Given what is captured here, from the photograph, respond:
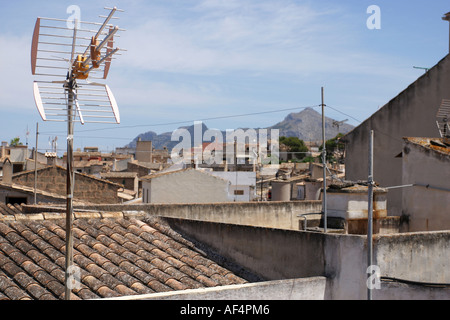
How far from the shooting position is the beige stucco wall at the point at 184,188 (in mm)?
27453

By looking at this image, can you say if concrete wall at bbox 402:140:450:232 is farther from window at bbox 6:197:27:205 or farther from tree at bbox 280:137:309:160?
tree at bbox 280:137:309:160

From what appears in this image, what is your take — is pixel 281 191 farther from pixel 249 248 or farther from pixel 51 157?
pixel 51 157

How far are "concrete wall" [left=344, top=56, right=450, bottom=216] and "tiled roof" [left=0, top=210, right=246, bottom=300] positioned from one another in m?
10.7

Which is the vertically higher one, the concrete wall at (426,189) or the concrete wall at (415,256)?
the concrete wall at (426,189)

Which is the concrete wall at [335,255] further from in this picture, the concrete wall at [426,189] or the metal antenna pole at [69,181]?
the metal antenna pole at [69,181]

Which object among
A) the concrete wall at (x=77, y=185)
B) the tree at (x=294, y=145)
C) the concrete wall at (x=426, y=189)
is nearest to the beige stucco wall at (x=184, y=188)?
the concrete wall at (x=77, y=185)

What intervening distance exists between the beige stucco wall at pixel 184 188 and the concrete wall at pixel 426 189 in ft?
51.9

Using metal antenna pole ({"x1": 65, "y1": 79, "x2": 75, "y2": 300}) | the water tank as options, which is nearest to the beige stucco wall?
the water tank

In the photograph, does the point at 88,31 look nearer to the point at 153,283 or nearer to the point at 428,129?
the point at 153,283

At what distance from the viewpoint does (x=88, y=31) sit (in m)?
6.07

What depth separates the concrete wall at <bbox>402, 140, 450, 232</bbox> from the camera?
484 inches

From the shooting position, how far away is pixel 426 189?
1276 centimetres

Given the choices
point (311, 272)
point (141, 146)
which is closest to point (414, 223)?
Result: point (311, 272)
